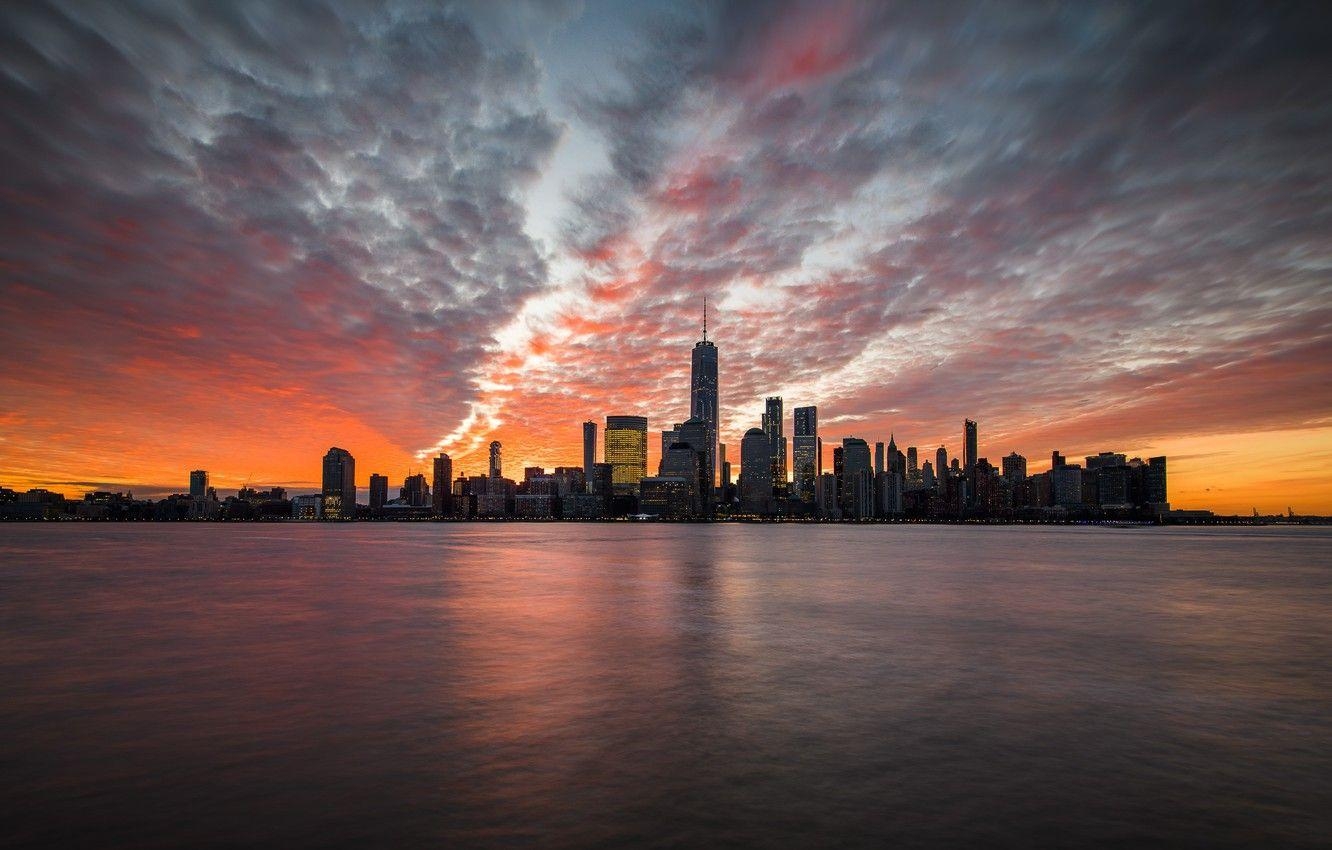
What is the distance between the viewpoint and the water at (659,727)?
1154cm

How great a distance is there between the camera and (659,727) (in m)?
17.1

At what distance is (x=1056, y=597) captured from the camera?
47.6 m

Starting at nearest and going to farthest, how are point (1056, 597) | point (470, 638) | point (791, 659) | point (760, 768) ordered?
point (760, 768) → point (791, 659) → point (470, 638) → point (1056, 597)

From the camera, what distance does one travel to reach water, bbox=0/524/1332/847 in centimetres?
1154

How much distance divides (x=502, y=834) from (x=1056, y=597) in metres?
46.9

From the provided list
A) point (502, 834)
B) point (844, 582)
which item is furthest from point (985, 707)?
point (844, 582)

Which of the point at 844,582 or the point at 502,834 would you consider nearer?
the point at 502,834

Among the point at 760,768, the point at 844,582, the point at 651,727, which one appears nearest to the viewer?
the point at 760,768

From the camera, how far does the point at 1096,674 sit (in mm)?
23234

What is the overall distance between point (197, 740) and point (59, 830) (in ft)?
15.6

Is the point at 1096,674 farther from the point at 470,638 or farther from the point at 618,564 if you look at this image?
the point at 618,564

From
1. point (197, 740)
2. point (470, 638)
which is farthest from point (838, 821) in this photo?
point (470, 638)

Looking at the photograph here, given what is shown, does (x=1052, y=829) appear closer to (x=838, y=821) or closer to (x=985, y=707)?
(x=838, y=821)

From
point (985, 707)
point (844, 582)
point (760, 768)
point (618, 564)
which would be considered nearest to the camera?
point (760, 768)
